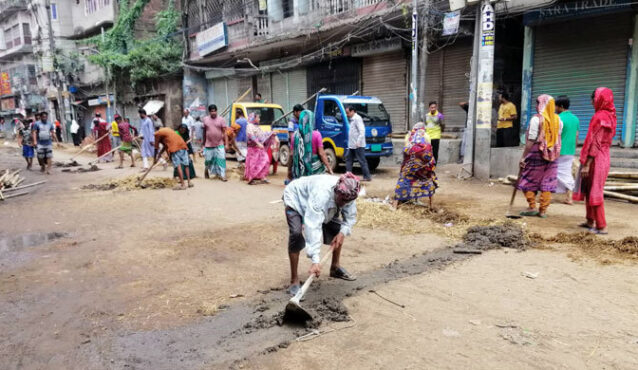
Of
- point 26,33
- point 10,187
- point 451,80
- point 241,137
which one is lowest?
point 10,187

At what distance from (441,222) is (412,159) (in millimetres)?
1105

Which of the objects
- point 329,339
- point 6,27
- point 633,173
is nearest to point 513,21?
point 633,173

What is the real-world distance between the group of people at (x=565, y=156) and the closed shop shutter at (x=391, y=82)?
7.92m

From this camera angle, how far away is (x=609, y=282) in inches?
161

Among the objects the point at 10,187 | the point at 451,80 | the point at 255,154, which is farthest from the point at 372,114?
the point at 10,187

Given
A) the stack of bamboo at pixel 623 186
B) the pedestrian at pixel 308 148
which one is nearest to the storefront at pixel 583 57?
the stack of bamboo at pixel 623 186

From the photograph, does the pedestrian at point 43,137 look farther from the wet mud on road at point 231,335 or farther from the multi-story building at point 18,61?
the multi-story building at point 18,61

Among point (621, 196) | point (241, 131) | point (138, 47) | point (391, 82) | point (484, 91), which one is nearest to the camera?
point (621, 196)

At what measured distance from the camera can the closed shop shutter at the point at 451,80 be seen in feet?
43.3

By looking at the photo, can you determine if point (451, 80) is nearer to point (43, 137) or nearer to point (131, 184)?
point (131, 184)

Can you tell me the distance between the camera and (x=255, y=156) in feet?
34.6

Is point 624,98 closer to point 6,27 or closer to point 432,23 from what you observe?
point 432,23

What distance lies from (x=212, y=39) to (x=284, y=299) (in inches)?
735

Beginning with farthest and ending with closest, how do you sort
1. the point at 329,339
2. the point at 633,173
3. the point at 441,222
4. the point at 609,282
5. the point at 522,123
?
the point at 522,123, the point at 633,173, the point at 441,222, the point at 609,282, the point at 329,339
